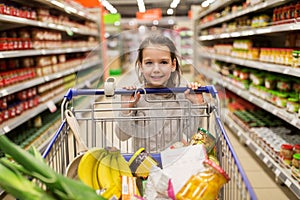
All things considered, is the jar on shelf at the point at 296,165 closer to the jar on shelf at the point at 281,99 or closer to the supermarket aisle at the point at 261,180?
the supermarket aisle at the point at 261,180

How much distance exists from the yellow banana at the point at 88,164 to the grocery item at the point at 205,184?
0.40 meters

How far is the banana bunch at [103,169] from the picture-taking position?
4.63 feet

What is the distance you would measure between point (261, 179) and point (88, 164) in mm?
2310

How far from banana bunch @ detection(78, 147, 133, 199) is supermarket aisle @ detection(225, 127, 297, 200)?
179cm

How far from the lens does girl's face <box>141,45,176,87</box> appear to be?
1547mm

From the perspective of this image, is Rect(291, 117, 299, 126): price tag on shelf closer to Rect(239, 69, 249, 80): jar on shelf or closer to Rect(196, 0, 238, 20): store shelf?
Rect(239, 69, 249, 80): jar on shelf

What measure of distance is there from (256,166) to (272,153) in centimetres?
39

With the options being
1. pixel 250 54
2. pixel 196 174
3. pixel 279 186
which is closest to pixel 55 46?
pixel 250 54

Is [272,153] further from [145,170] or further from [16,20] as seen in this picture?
[16,20]

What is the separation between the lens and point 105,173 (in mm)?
1457

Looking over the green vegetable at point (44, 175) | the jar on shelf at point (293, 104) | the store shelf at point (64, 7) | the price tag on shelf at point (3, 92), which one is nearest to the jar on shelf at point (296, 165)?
the jar on shelf at point (293, 104)

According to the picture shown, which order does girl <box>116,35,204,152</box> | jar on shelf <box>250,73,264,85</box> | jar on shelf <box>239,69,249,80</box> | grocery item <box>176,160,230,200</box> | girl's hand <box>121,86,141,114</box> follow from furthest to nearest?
1. jar on shelf <box>239,69,249,80</box>
2. jar on shelf <box>250,73,264,85</box>
3. girl's hand <box>121,86,141,114</box>
4. girl <box>116,35,204,152</box>
5. grocery item <box>176,160,230,200</box>

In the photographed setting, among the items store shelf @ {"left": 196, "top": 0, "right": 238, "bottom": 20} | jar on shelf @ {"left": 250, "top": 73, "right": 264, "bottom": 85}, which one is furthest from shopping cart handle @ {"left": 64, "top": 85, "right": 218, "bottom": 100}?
store shelf @ {"left": 196, "top": 0, "right": 238, "bottom": 20}

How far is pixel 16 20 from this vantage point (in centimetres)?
345
